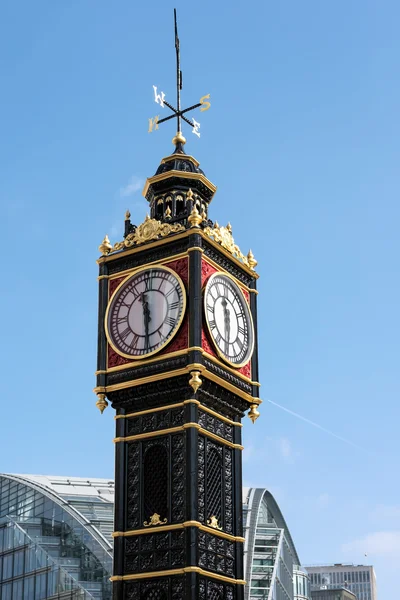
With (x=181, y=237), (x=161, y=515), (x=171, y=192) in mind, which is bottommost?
(x=161, y=515)

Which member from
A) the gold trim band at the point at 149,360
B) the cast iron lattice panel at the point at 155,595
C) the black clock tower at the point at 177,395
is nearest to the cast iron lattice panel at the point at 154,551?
the black clock tower at the point at 177,395

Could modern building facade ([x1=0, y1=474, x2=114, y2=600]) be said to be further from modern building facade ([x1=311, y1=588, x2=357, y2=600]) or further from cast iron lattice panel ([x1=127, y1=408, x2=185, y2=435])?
modern building facade ([x1=311, y1=588, x2=357, y2=600])

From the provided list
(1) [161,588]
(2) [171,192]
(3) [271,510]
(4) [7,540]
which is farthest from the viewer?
(3) [271,510]

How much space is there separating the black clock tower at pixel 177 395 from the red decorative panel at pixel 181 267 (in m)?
0.03

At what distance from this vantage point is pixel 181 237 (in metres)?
28.1

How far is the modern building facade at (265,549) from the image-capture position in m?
72.1

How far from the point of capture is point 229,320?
94.0 ft

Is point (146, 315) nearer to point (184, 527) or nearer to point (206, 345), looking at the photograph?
point (206, 345)

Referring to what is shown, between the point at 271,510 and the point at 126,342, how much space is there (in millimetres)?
51938

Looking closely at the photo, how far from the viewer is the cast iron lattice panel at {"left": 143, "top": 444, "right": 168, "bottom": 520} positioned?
26438mm

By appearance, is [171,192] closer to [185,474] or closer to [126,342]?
[126,342]

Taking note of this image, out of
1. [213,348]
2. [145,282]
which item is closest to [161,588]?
[213,348]

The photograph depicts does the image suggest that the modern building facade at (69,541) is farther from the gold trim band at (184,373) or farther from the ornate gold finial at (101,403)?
the gold trim band at (184,373)

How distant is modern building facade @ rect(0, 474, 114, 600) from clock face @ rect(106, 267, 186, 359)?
122 feet
